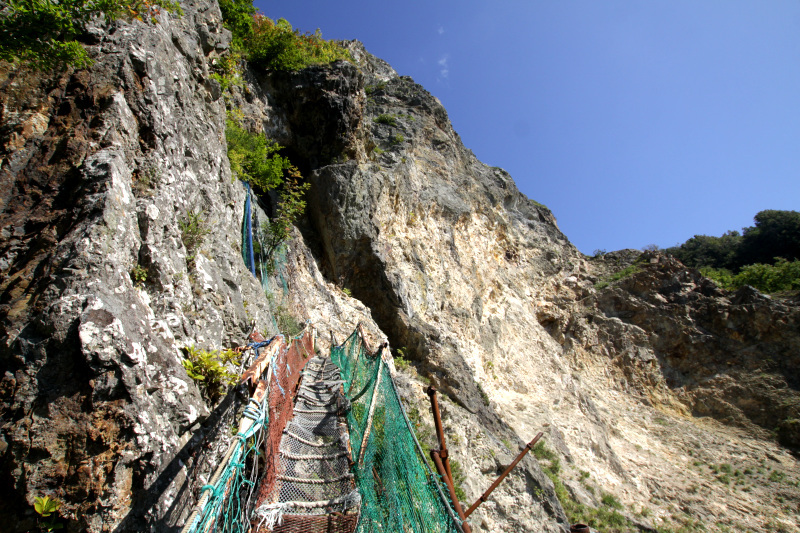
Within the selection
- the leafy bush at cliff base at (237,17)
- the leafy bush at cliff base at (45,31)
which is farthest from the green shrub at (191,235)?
the leafy bush at cliff base at (237,17)

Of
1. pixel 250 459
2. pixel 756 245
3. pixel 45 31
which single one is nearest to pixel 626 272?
pixel 756 245

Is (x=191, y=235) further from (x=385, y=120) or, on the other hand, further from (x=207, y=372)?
(x=385, y=120)

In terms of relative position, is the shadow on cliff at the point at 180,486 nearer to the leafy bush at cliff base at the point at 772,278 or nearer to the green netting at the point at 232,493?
the green netting at the point at 232,493

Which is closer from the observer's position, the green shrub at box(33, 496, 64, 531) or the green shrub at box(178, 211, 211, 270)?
the green shrub at box(33, 496, 64, 531)

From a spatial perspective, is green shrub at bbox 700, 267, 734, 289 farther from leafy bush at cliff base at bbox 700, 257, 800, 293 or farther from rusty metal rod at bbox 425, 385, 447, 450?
rusty metal rod at bbox 425, 385, 447, 450

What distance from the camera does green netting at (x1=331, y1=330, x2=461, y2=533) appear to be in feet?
9.75

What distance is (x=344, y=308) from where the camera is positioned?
11.0 metres

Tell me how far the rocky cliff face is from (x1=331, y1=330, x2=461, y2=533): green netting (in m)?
1.61

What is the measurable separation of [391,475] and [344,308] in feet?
24.5

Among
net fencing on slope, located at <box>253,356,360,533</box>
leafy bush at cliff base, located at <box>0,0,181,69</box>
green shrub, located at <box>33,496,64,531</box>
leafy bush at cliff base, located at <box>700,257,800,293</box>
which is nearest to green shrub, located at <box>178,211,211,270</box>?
leafy bush at cliff base, located at <box>0,0,181,69</box>

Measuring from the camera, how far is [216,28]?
8.98 metres

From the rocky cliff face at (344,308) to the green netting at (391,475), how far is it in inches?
63.2

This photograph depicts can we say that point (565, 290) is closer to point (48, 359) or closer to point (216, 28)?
point (216, 28)

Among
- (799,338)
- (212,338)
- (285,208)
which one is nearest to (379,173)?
(285,208)
